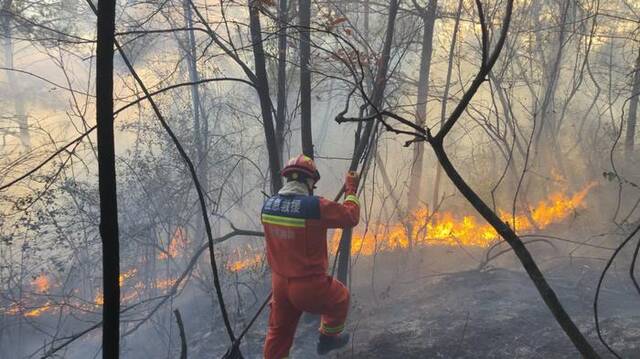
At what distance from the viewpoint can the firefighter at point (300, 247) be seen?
14.3 ft

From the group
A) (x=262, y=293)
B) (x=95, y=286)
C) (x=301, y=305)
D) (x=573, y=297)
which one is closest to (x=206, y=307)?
(x=262, y=293)

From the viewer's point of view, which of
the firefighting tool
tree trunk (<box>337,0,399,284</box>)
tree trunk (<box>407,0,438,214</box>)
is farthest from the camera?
tree trunk (<box>407,0,438,214</box>)

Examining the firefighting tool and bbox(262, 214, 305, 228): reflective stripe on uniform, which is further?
bbox(262, 214, 305, 228): reflective stripe on uniform

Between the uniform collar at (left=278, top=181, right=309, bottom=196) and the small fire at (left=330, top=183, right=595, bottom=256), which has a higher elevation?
the uniform collar at (left=278, top=181, right=309, bottom=196)

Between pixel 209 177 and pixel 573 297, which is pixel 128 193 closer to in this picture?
pixel 209 177

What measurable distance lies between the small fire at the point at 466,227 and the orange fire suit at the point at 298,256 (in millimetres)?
6312

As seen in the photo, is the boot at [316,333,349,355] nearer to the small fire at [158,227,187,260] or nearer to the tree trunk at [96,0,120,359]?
the tree trunk at [96,0,120,359]

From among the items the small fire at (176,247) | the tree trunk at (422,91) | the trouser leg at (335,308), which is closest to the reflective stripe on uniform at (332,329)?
the trouser leg at (335,308)

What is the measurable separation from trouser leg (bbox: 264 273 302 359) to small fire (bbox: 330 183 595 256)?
20.7ft

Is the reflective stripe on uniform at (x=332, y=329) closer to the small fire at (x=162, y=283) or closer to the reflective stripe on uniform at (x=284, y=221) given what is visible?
the reflective stripe on uniform at (x=284, y=221)

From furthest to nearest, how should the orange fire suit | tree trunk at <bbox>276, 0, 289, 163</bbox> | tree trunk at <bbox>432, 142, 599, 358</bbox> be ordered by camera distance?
tree trunk at <bbox>276, 0, 289, 163</bbox>, the orange fire suit, tree trunk at <bbox>432, 142, 599, 358</bbox>

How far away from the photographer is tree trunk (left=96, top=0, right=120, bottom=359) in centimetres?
169

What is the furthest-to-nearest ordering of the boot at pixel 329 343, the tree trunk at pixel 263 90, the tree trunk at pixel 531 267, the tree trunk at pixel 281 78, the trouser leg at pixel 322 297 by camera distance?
the tree trunk at pixel 281 78 → the tree trunk at pixel 263 90 → the boot at pixel 329 343 → the trouser leg at pixel 322 297 → the tree trunk at pixel 531 267

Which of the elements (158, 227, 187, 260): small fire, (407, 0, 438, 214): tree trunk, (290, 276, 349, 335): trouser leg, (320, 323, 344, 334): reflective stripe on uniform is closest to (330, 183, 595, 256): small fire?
(407, 0, 438, 214): tree trunk
